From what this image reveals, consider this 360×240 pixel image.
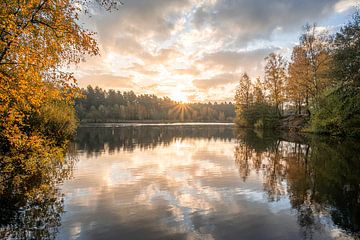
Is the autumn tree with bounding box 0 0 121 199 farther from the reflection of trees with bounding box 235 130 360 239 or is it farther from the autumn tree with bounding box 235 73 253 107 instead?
the autumn tree with bounding box 235 73 253 107

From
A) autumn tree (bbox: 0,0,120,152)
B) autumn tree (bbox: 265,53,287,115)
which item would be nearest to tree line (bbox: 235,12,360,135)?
autumn tree (bbox: 265,53,287,115)

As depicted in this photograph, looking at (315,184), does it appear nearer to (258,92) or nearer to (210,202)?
(210,202)

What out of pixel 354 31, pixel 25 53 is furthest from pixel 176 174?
pixel 354 31

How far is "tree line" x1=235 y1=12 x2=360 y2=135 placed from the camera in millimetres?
28375

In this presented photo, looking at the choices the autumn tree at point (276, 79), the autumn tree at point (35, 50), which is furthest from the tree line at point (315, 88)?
the autumn tree at point (35, 50)

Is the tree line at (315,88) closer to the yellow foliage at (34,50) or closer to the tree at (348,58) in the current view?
the tree at (348,58)

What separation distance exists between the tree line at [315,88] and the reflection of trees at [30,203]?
28.6 meters

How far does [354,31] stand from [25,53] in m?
30.7

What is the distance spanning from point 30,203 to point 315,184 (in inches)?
438

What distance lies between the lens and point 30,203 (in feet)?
29.2

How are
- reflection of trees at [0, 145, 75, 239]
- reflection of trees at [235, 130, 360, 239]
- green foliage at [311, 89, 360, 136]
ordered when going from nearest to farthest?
1. reflection of trees at [0, 145, 75, 239]
2. reflection of trees at [235, 130, 360, 239]
3. green foliage at [311, 89, 360, 136]

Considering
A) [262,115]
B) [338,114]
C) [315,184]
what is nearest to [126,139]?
[338,114]

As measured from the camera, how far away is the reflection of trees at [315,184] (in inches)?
306

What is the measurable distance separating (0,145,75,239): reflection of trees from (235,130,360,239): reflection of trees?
6.91m
